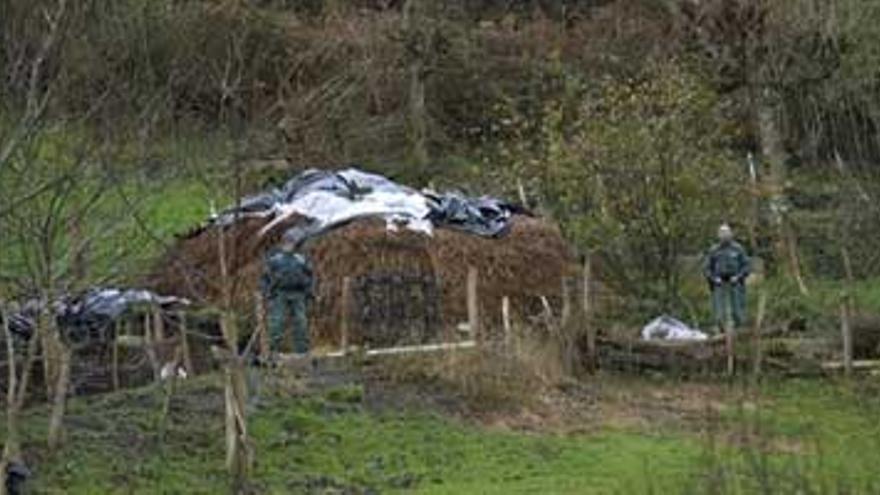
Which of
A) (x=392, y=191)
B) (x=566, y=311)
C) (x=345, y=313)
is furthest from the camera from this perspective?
(x=392, y=191)

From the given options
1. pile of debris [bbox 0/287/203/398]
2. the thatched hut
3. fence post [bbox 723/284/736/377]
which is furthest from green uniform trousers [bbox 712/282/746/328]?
pile of debris [bbox 0/287/203/398]

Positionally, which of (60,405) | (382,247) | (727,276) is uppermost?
(382,247)

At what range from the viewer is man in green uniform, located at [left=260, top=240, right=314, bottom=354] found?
2094 centimetres

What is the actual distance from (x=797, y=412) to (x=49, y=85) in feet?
31.8

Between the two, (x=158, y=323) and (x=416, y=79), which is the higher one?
(x=416, y=79)

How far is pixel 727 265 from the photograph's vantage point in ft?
77.4

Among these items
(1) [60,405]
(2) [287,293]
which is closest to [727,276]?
(2) [287,293]

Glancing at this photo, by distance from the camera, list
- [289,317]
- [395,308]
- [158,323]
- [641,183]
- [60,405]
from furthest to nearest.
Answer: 1. [641,183]
2. [395,308]
3. [289,317]
4. [158,323]
5. [60,405]

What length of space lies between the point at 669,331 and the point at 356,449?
7210 millimetres

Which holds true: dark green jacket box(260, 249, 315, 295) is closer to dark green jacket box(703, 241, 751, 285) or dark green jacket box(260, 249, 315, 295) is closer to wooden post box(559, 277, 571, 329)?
wooden post box(559, 277, 571, 329)

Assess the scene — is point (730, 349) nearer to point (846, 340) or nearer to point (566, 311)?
point (846, 340)

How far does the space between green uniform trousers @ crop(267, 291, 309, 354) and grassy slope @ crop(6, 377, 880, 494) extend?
229cm

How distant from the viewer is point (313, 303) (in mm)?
23156

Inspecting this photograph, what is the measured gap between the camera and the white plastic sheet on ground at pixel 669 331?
22.5 m
